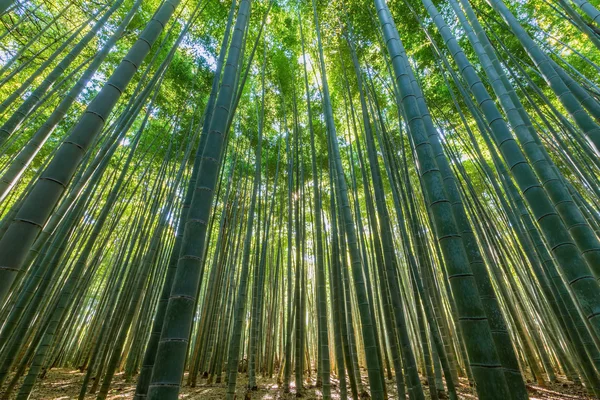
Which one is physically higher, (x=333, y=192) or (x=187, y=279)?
(x=333, y=192)

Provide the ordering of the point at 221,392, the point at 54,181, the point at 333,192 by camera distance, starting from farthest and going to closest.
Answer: the point at 221,392, the point at 333,192, the point at 54,181

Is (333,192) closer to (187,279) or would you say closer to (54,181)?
(187,279)

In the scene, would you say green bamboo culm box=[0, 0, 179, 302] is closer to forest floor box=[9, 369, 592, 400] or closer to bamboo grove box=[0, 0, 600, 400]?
bamboo grove box=[0, 0, 600, 400]

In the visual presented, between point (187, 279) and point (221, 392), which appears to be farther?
point (221, 392)

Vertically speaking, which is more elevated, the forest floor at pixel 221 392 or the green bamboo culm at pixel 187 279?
the green bamboo culm at pixel 187 279

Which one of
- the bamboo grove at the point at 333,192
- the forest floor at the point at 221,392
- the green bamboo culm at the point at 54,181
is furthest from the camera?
the forest floor at the point at 221,392

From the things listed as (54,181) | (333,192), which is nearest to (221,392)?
(333,192)

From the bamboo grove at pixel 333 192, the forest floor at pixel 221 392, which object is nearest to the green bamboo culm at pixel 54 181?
the bamboo grove at pixel 333 192

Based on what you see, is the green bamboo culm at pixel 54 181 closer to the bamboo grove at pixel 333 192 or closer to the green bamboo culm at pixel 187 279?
the bamboo grove at pixel 333 192

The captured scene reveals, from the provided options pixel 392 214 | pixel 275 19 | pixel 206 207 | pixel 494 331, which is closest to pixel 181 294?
pixel 206 207

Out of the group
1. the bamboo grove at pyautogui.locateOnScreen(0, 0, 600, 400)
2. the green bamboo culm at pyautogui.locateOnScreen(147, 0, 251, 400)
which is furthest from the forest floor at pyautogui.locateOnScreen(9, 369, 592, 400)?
the green bamboo culm at pyautogui.locateOnScreen(147, 0, 251, 400)

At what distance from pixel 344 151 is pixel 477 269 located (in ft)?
20.1

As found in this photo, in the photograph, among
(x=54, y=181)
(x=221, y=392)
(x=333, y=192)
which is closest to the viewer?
(x=54, y=181)

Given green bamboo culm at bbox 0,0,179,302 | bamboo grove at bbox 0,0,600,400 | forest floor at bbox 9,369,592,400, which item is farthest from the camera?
forest floor at bbox 9,369,592,400
